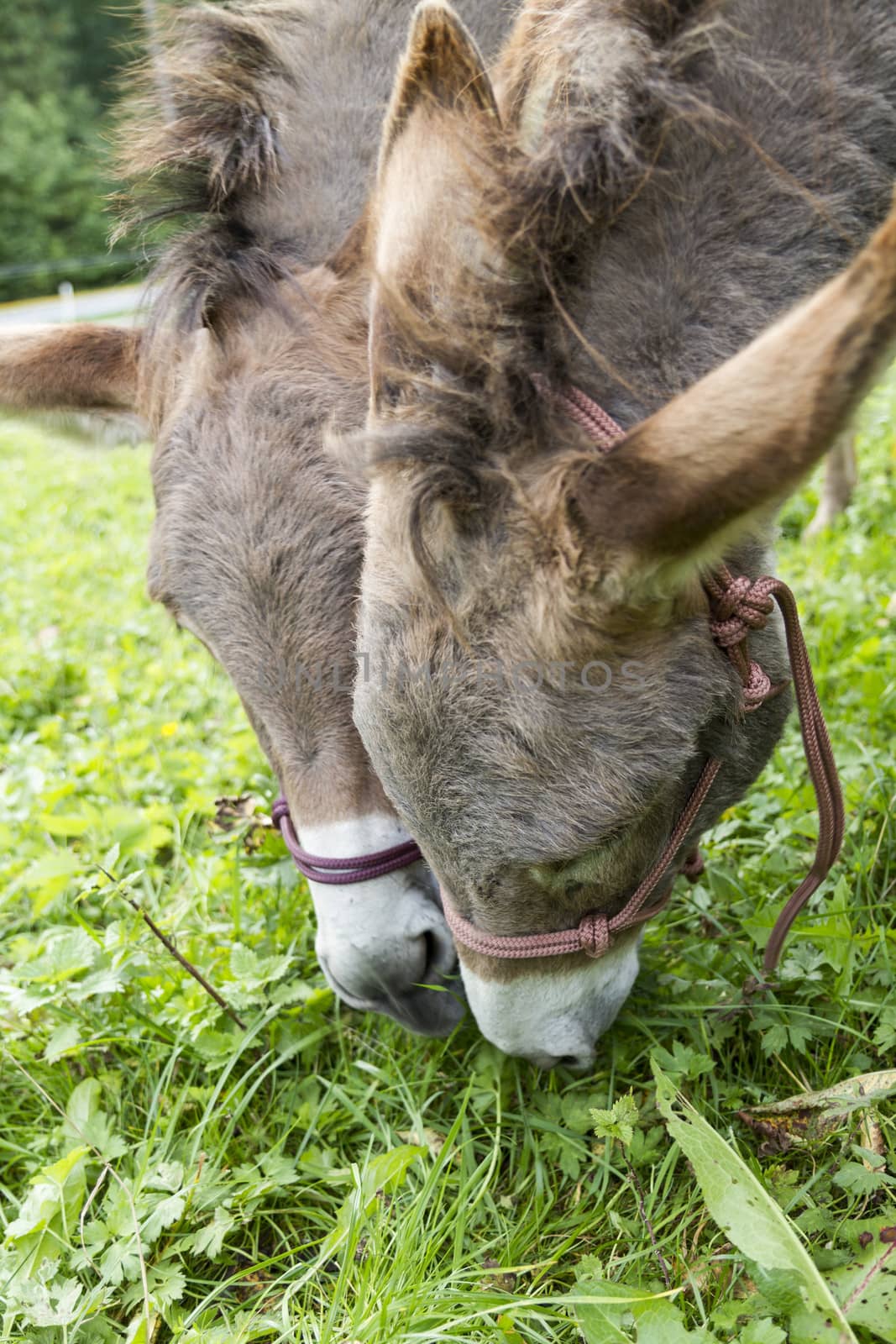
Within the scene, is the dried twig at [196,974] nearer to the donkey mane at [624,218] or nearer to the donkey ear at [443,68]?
the donkey mane at [624,218]

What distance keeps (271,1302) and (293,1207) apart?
209 mm

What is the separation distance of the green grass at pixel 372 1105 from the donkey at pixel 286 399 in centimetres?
31

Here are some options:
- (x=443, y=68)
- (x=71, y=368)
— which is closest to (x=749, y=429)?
(x=443, y=68)

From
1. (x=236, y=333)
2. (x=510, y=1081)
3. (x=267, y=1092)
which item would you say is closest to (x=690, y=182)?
(x=236, y=333)

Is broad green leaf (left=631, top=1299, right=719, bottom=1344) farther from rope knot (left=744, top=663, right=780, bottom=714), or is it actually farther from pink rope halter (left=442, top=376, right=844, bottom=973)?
rope knot (left=744, top=663, right=780, bottom=714)

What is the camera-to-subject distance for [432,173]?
1583 mm

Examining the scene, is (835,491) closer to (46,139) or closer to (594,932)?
(594,932)

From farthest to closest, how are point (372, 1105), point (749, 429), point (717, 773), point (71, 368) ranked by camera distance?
point (71, 368) < point (372, 1105) < point (717, 773) < point (749, 429)

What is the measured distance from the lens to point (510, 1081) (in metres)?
2.19

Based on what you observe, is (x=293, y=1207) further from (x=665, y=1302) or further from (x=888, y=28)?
(x=888, y=28)

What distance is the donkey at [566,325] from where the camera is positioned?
147 centimetres

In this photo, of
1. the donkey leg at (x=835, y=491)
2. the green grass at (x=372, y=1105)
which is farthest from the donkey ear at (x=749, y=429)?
the donkey leg at (x=835, y=491)

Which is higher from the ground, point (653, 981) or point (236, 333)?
point (236, 333)

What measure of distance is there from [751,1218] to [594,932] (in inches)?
19.6
